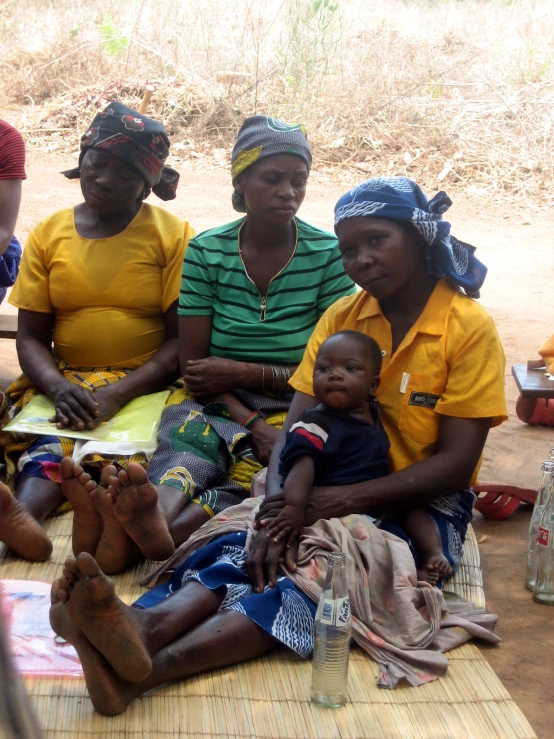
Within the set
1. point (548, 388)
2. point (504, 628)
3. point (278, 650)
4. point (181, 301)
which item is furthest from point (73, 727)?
point (548, 388)

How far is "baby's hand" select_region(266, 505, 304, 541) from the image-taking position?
251cm

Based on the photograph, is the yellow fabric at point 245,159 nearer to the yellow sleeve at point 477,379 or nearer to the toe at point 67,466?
the yellow sleeve at point 477,379

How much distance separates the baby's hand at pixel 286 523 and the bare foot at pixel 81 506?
0.55 m

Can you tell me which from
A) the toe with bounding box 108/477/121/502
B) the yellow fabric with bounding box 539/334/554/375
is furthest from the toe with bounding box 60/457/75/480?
the yellow fabric with bounding box 539/334/554/375

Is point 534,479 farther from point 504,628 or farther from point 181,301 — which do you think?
point 181,301

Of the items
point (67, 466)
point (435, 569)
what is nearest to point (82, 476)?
point (67, 466)

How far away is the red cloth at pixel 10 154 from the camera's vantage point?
12.6 feet

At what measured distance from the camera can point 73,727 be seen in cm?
206

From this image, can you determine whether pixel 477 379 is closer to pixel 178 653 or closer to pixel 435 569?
pixel 435 569

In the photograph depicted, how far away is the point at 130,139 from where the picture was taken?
343cm

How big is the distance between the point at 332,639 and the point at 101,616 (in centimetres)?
57

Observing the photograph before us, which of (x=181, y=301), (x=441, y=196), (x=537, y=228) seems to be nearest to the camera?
(x=441, y=196)

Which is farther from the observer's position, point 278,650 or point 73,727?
point 278,650

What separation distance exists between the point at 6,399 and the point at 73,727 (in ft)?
6.34
